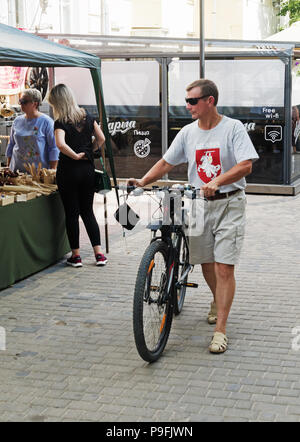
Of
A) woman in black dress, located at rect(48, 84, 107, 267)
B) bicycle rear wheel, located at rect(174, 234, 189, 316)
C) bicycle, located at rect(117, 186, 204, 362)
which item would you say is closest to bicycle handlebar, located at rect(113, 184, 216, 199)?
bicycle, located at rect(117, 186, 204, 362)

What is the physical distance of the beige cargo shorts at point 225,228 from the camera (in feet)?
16.5

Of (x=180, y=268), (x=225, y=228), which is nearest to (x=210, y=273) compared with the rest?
(x=180, y=268)

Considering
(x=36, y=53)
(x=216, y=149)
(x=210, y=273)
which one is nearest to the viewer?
(x=216, y=149)

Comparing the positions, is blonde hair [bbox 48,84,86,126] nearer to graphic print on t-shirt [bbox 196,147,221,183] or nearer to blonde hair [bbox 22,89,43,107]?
blonde hair [bbox 22,89,43,107]

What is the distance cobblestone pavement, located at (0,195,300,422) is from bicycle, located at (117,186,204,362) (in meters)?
0.17

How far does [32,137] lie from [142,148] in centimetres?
512

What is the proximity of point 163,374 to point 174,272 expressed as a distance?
Answer: 2.56 feet

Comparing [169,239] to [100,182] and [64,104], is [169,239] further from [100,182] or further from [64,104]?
[100,182]

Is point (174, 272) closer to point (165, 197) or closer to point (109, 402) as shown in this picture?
point (165, 197)

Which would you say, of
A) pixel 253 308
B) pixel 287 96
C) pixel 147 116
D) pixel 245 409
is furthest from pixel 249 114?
pixel 245 409

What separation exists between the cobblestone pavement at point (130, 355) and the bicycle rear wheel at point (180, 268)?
11cm

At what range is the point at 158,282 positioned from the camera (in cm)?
490

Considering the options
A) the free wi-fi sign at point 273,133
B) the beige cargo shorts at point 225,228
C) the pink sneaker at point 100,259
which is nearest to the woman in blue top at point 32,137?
the pink sneaker at point 100,259

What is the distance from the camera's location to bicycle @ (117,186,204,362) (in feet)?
15.0
